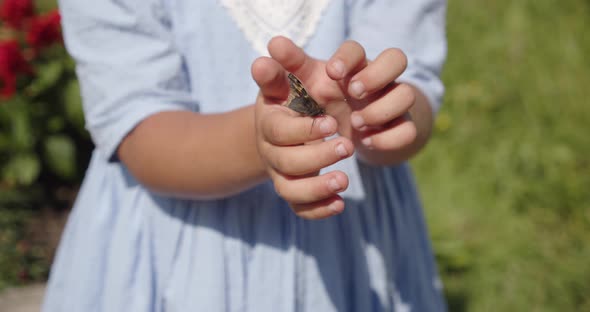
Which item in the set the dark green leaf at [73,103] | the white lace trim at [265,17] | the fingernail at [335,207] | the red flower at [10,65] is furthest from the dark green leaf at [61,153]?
the fingernail at [335,207]

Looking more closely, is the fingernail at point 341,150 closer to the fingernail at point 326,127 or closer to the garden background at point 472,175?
the fingernail at point 326,127

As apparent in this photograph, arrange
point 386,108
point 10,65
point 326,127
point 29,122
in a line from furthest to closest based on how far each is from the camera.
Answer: point 29,122, point 10,65, point 386,108, point 326,127

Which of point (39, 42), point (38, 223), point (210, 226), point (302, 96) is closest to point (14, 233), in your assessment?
point (38, 223)

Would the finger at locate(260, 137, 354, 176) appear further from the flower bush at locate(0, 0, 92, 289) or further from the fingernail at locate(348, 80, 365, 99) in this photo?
the flower bush at locate(0, 0, 92, 289)

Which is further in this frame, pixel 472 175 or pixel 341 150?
pixel 472 175

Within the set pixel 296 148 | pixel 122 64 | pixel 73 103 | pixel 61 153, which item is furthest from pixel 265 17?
pixel 61 153

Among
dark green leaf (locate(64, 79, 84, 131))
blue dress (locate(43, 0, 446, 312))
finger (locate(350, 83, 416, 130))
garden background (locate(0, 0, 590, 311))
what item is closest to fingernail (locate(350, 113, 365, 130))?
finger (locate(350, 83, 416, 130))

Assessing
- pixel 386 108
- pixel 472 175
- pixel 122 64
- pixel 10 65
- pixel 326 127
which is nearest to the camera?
pixel 326 127

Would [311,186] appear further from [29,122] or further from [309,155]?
[29,122]
